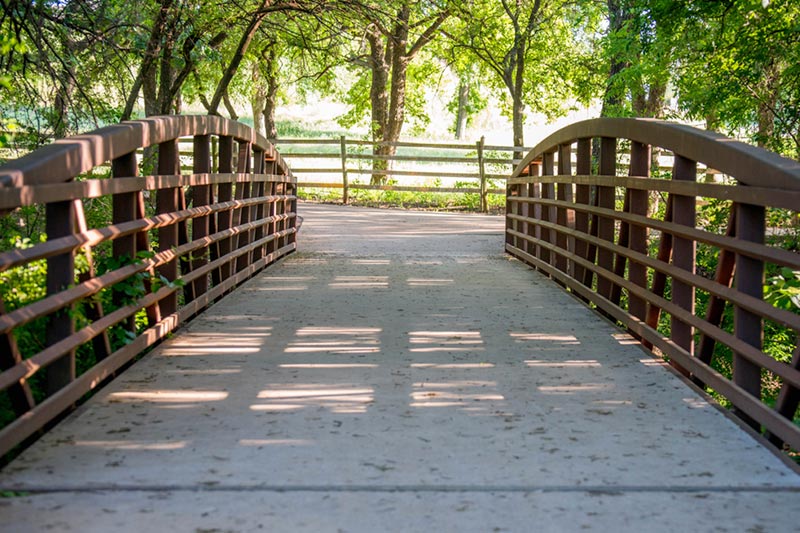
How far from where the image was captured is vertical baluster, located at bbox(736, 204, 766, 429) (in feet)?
13.9

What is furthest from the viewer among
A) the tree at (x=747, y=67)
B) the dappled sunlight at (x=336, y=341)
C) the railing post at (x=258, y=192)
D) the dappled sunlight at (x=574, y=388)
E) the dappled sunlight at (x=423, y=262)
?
the dappled sunlight at (x=423, y=262)

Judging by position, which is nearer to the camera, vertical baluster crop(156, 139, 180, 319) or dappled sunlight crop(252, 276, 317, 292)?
vertical baluster crop(156, 139, 180, 319)

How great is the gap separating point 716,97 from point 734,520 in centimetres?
897

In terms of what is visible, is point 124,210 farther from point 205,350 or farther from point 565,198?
point 565,198

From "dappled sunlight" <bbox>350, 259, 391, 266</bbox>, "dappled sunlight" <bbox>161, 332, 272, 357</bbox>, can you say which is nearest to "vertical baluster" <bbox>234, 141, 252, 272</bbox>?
"dappled sunlight" <bbox>350, 259, 391, 266</bbox>

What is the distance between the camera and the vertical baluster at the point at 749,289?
423cm

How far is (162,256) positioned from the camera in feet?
18.3

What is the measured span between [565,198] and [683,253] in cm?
328

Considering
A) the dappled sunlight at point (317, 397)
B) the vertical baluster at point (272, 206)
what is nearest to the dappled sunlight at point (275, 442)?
the dappled sunlight at point (317, 397)

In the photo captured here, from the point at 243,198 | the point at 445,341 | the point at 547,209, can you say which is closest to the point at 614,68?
the point at 547,209

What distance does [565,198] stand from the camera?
8.55 m

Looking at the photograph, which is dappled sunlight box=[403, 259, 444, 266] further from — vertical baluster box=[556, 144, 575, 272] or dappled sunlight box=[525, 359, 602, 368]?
dappled sunlight box=[525, 359, 602, 368]

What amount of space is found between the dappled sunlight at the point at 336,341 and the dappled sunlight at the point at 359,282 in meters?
2.18

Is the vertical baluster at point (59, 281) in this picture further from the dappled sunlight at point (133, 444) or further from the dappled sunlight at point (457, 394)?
the dappled sunlight at point (457, 394)
